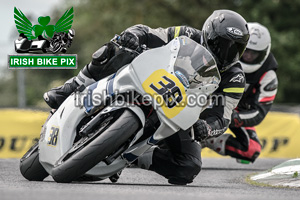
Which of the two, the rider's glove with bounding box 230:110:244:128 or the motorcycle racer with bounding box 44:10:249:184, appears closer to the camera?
the motorcycle racer with bounding box 44:10:249:184

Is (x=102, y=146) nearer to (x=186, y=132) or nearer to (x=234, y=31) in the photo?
(x=186, y=132)

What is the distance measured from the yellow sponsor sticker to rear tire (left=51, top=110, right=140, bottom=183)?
10.5 inches

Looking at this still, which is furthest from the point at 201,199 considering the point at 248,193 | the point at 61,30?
the point at 61,30

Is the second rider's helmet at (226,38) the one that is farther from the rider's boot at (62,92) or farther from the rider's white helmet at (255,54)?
the rider's white helmet at (255,54)

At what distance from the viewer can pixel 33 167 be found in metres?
6.17

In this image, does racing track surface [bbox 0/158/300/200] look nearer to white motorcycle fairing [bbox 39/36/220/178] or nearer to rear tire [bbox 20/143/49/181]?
rear tire [bbox 20/143/49/181]

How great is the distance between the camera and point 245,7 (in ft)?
98.5

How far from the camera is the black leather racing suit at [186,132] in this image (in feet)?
20.9

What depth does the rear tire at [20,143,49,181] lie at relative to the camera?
6.16 meters

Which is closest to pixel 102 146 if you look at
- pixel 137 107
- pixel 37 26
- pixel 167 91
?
pixel 137 107

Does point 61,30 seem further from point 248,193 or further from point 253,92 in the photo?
point 248,193

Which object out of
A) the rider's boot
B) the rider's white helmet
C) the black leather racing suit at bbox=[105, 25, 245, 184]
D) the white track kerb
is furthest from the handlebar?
the rider's white helmet

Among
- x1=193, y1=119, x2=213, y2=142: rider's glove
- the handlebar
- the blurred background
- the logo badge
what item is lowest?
the blurred background

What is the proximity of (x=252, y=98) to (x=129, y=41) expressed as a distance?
4179 millimetres
